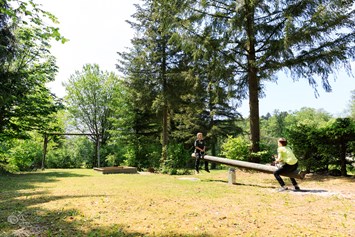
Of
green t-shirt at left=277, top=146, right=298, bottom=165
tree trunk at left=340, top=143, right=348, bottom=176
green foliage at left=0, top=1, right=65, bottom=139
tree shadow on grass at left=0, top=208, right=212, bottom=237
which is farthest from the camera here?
green foliage at left=0, top=1, right=65, bottom=139

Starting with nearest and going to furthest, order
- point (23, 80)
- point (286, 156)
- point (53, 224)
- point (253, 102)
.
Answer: point (53, 224) < point (286, 156) < point (253, 102) < point (23, 80)

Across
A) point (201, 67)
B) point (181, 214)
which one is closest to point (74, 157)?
point (201, 67)

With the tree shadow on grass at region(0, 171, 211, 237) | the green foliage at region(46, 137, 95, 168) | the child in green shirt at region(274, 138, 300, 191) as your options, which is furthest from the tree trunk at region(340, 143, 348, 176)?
the green foliage at region(46, 137, 95, 168)

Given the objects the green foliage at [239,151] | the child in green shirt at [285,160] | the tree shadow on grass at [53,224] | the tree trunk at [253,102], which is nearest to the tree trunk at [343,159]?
the child in green shirt at [285,160]

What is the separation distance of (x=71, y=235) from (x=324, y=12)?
10282mm

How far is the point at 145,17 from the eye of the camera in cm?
1977

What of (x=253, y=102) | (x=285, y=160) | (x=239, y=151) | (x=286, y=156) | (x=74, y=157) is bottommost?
(x=74, y=157)

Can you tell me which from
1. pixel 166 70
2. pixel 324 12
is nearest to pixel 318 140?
pixel 324 12

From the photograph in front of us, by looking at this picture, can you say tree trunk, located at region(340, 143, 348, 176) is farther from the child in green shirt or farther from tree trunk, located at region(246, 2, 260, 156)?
tree trunk, located at region(246, 2, 260, 156)

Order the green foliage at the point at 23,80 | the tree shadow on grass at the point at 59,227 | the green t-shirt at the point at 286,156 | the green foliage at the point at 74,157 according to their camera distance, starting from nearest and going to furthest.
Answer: the tree shadow on grass at the point at 59,227, the green t-shirt at the point at 286,156, the green foliage at the point at 23,80, the green foliage at the point at 74,157

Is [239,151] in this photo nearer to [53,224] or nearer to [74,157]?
[53,224]

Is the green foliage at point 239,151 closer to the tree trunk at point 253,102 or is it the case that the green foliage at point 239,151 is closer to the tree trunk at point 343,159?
the tree trunk at point 253,102

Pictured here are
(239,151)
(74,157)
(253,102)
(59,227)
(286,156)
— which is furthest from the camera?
(74,157)

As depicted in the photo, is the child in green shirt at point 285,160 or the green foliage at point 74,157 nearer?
the child in green shirt at point 285,160
